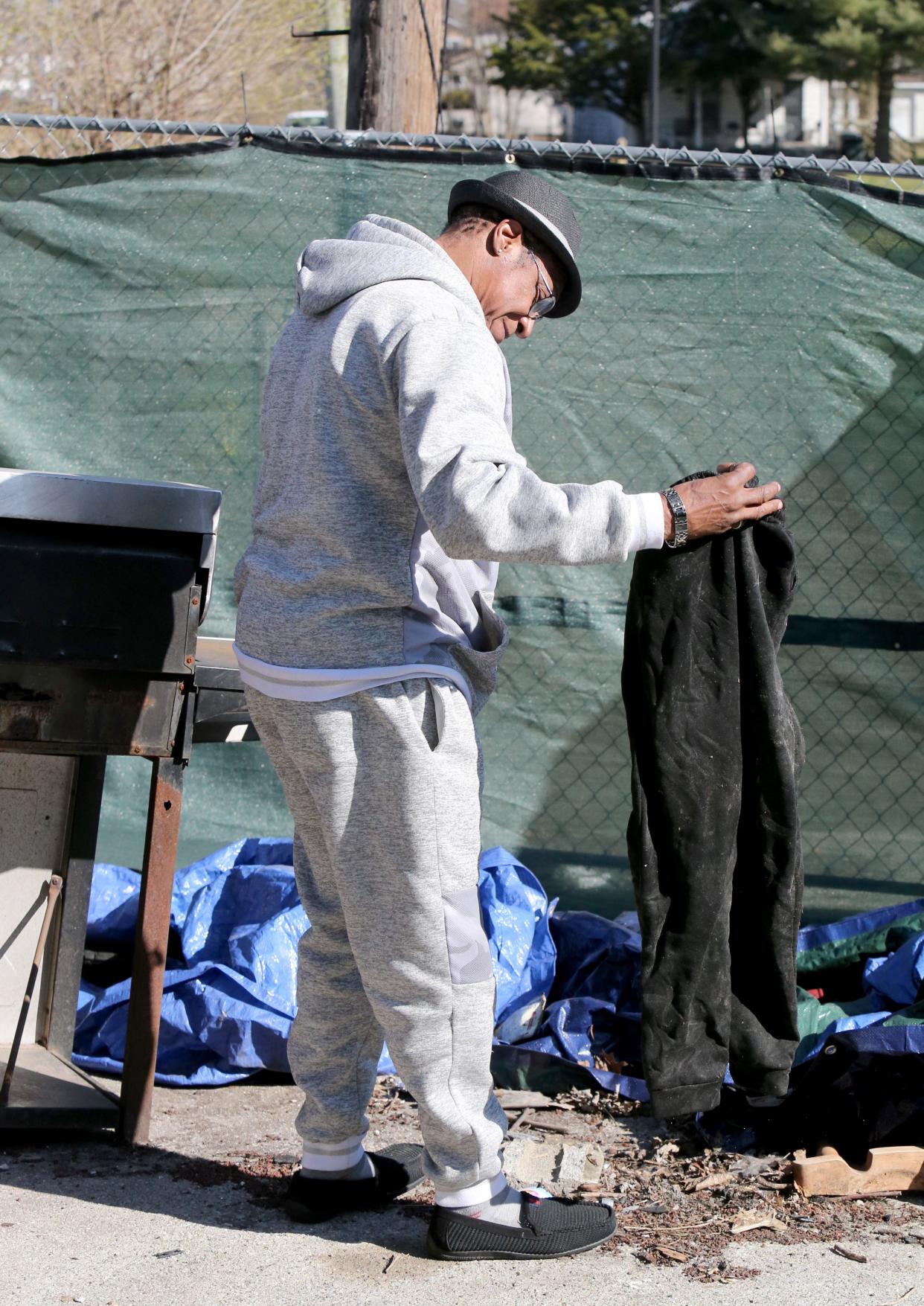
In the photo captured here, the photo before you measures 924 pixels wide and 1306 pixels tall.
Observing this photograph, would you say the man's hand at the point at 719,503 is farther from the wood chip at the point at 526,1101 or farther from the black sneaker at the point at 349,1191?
the wood chip at the point at 526,1101

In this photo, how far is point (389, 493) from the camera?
2.50m

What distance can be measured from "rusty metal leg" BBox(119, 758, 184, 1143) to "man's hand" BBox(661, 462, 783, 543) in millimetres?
1297

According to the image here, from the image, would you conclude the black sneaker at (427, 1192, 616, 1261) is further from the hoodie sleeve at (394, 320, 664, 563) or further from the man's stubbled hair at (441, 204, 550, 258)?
the man's stubbled hair at (441, 204, 550, 258)

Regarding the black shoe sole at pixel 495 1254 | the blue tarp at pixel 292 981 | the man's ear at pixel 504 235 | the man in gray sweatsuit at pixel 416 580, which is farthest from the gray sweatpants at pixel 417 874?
the blue tarp at pixel 292 981

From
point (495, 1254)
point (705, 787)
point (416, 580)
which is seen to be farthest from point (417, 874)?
point (495, 1254)

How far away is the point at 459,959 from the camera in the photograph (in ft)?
8.32

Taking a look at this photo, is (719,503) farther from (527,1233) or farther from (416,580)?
(527,1233)

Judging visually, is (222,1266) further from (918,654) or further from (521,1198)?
(918,654)

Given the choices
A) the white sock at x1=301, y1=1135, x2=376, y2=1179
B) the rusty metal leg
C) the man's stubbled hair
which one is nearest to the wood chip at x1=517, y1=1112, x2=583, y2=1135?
the white sock at x1=301, y1=1135, x2=376, y2=1179

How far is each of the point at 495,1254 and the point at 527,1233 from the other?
0.07 meters

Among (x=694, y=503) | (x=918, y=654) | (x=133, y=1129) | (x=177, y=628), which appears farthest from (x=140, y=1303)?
(x=918, y=654)

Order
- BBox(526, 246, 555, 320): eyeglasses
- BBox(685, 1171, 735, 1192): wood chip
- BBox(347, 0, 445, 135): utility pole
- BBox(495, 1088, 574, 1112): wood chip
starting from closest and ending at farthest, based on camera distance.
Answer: BBox(526, 246, 555, 320): eyeglasses, BBox(685, 1171, 735, 1192): wood chip, BBox(495, 1088, 574, 1112): wood chip, BBox(347, 0, 445, 135): utility pole

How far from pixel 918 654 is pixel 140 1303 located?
303 cm

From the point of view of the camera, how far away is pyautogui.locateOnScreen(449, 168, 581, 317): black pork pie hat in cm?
261
